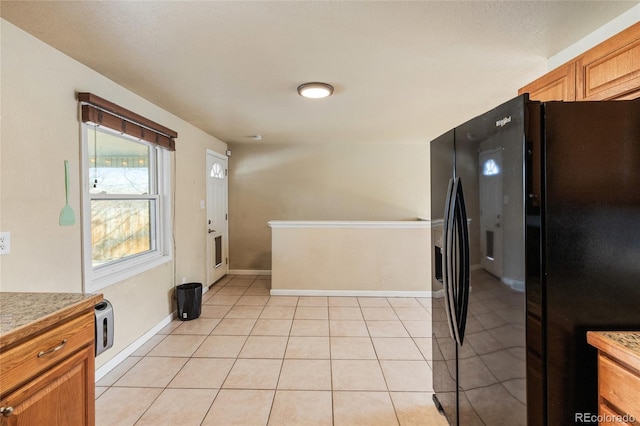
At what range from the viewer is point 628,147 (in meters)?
1.07

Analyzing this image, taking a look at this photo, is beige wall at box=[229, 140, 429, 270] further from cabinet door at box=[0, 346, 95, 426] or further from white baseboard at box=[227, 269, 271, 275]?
cabinet door at box=[0, 346, 95, 426]

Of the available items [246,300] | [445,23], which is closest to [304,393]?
[246,300]

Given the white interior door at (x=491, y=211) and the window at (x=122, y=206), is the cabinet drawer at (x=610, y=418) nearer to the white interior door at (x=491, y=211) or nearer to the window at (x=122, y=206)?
the white interior door at (x=491, y=211)

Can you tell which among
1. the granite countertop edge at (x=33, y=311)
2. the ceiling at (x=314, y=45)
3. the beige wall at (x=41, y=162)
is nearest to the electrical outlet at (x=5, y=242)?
the beige wall at (x=41, y=162)

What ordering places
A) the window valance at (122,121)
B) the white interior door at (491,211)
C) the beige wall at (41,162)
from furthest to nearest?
the window valance at (122,121) → the beige wall at (41,162) → the white interior door at (491,211)

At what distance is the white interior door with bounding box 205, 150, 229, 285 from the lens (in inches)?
174

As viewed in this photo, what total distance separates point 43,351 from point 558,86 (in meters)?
2.76

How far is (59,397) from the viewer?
1099 mm

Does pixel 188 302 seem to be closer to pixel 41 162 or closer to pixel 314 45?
pixel 41 162

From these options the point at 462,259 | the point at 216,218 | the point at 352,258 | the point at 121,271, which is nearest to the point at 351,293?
the point at 352,258

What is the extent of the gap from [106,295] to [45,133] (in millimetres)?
1223

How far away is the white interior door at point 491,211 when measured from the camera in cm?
117

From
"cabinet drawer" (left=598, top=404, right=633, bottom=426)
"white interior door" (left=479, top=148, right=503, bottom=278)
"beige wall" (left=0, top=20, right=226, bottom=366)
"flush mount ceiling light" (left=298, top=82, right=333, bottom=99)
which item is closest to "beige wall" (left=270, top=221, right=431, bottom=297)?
"flush mount ceiling light" (left=298, top=82, right=333, bottom=99)

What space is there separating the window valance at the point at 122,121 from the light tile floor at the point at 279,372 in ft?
6.25
